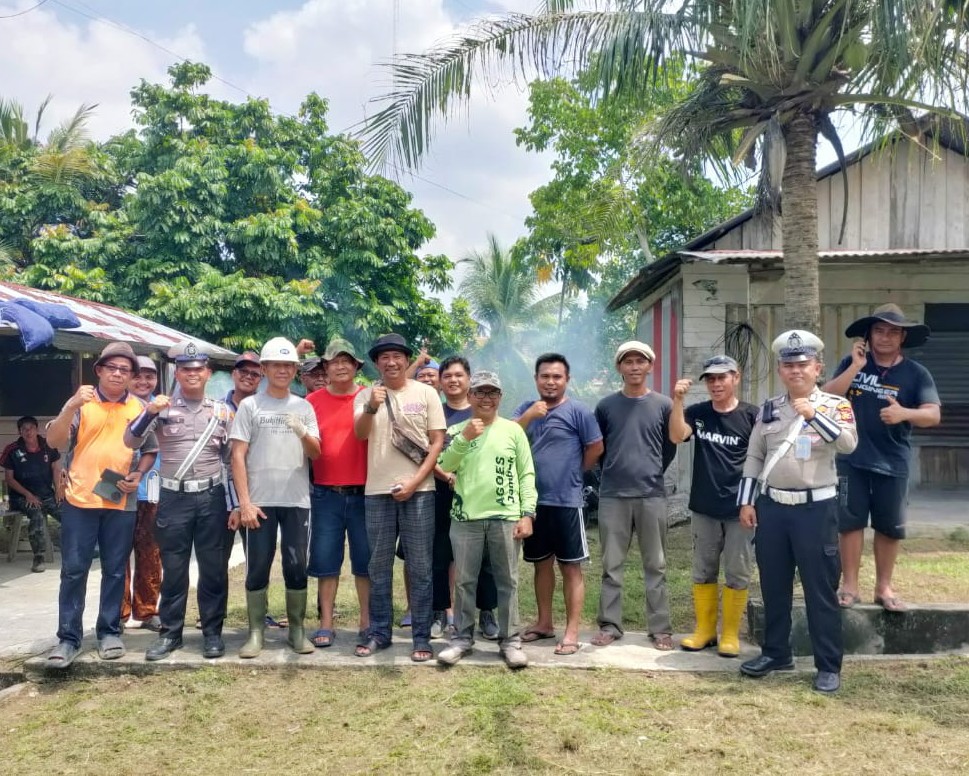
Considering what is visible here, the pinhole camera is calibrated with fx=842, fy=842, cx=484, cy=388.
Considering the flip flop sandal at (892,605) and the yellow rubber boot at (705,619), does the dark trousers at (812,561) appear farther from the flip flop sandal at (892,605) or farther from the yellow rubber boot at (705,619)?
the flip flop sandal at (892,605)

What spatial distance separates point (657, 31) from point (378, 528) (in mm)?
4884

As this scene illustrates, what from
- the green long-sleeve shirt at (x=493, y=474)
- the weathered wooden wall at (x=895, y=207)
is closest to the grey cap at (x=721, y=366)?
the green long-sleeve shirt at (x=493, y=474)

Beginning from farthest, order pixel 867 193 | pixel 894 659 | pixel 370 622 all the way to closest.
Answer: pixel 867 193
pixel 370 622
pixel 894 659

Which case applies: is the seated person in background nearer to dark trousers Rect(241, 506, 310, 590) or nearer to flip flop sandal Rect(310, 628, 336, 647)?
dark trousers Rect(241, 506, 310, 590)

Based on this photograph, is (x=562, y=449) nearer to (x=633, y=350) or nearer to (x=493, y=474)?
(x=493, y=474)

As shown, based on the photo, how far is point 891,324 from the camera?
15.2ft

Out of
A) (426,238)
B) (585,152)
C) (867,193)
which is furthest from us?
(585,152)

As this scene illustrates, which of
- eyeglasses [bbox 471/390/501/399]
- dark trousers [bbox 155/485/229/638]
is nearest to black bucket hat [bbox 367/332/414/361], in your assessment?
eyeglasses [bbox 471/390/501/399]

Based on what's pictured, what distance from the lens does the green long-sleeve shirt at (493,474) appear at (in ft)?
14.9

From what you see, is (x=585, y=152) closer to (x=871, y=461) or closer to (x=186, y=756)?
(x=871, y=461)

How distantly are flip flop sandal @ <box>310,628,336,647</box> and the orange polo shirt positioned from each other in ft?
4.35

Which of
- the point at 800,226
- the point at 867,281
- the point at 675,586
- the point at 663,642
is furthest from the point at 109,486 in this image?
the point at 867,281

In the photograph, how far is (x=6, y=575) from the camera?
745cm

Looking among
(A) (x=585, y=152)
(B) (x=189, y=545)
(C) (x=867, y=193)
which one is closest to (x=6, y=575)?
(B) (x=189, y=545)
